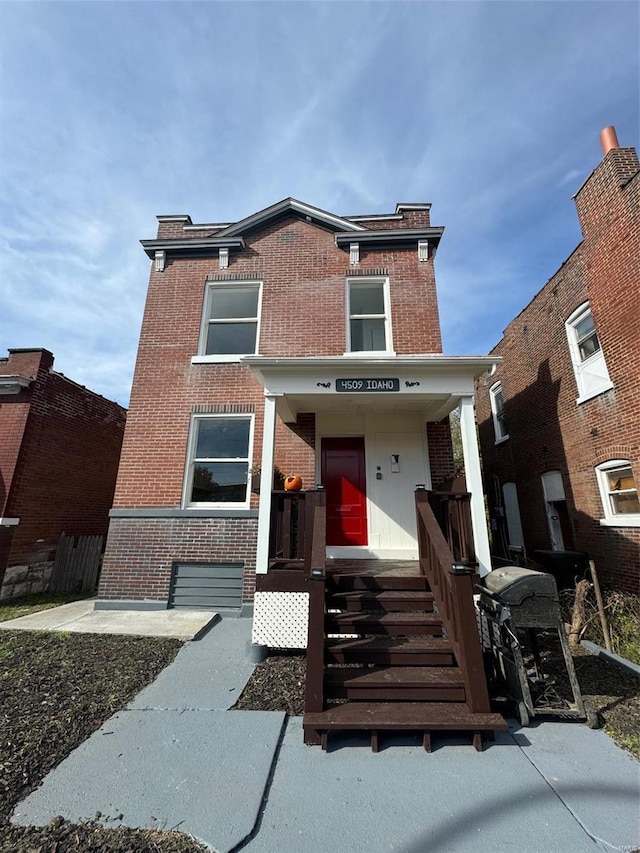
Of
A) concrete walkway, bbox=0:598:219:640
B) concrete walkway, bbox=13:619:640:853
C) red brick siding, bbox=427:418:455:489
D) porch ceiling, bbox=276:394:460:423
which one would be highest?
porch ceiling, bbox=276:394:460:423

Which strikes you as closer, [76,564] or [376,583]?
[376,583]

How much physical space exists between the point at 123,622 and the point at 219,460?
3106 mm

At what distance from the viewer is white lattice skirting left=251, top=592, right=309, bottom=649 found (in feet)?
15.5

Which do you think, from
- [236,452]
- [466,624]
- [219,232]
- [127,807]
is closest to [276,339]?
[236,452]

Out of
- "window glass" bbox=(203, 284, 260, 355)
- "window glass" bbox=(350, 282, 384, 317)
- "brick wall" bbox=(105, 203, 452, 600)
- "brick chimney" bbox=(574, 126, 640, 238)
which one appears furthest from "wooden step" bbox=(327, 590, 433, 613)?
"brick chimney" bbox=(574, 126, 640, 238)

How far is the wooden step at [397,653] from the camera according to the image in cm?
379

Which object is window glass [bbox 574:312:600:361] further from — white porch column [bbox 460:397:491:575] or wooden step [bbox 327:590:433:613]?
wooden step [bbox 327:590:433:613]

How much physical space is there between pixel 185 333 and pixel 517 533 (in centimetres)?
1088

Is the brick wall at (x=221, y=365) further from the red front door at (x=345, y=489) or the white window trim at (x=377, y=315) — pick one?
the red front door at (x=345, y=489)

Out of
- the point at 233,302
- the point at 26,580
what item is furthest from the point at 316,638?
the point at 26,580

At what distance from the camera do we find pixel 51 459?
30.6ft

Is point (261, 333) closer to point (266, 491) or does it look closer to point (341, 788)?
point (266, 491)

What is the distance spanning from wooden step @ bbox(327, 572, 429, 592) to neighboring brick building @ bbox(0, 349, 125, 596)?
7714 mm

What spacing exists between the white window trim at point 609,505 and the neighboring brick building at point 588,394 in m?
0.02
